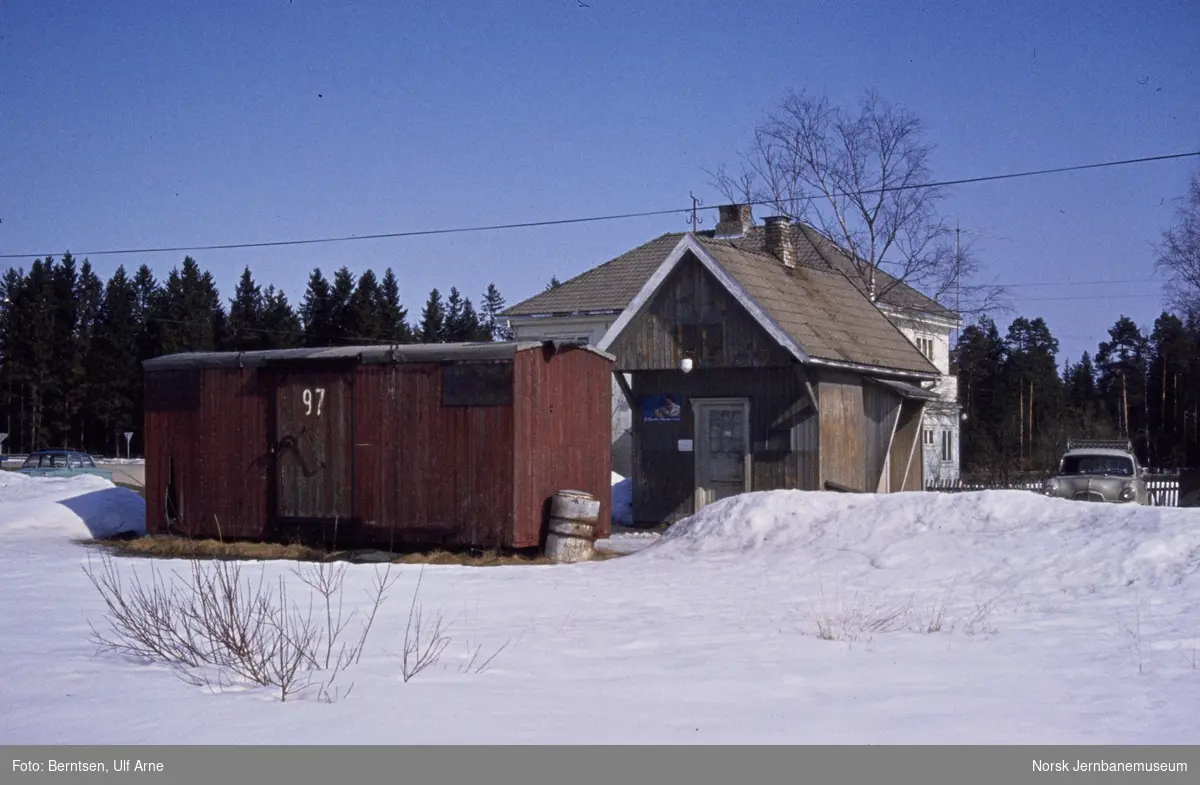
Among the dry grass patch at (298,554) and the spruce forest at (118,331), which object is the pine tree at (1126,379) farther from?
the dry grass patch at (298,554)

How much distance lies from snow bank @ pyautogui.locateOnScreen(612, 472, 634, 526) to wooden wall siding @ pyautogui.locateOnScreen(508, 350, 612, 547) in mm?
3851

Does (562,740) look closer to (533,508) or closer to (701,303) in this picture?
(533,508)

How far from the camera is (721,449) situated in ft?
72.1

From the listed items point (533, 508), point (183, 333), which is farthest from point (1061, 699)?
point (183, 333)

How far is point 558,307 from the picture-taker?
39594mm

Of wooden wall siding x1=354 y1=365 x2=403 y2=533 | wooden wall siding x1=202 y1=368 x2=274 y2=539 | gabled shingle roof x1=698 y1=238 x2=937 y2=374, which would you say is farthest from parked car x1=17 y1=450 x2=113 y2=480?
gabled shingle roof x1=698 y1=238 x2=937 y2=374

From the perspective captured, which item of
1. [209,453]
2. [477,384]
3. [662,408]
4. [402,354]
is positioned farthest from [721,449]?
[209,453]

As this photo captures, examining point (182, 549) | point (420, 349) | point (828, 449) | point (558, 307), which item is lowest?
point (182, 549)

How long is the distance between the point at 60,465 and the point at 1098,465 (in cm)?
3064

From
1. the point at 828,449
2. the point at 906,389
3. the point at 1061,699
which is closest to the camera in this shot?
the point at 1061,699

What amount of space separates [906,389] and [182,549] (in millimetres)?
13937

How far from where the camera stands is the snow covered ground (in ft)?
22.2

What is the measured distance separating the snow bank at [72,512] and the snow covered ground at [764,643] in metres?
3.10

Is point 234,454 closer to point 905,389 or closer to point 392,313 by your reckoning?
point 905,389
